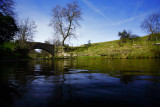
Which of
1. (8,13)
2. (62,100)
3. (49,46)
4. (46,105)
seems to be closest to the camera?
(46,105)

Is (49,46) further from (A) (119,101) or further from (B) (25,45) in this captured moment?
(A) (119,101)

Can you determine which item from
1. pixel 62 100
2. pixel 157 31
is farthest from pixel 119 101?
pixel 157 31

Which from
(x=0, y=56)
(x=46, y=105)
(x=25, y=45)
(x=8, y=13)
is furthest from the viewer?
(x=25, y=45)

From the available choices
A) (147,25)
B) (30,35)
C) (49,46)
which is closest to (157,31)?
(147,25)

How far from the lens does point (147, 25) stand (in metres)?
32.8

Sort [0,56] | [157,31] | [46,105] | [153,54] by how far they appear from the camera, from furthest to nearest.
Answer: [157,31] < [153,54] < [0,56] < [46,105]

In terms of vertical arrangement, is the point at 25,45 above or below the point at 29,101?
above

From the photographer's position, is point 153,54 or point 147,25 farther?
point 147,25

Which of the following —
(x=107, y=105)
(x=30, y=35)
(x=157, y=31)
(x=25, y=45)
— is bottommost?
(x=107, y=105)

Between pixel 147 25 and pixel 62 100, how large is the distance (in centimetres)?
4054

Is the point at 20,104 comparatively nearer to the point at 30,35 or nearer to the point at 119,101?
the point at 119,101

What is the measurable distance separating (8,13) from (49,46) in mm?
17605

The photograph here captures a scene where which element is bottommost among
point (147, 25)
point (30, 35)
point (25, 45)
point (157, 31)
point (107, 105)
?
point (107, 105)

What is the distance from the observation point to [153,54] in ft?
51.3
